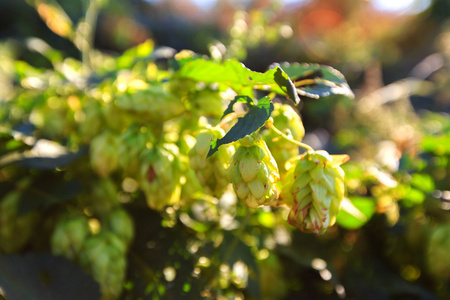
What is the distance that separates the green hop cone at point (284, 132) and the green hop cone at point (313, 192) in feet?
0.12

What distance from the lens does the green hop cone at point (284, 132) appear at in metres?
0.49

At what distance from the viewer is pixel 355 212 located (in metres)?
0.64

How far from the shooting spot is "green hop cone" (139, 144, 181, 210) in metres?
0.53

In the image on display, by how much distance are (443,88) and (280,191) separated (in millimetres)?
1912

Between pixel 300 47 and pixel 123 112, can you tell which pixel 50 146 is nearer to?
pixel 123 112

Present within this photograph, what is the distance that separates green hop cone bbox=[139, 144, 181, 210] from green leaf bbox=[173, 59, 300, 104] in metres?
0.12

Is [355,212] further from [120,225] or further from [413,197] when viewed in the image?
[120,225]

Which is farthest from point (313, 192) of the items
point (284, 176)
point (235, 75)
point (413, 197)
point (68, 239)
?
point (413, 197)

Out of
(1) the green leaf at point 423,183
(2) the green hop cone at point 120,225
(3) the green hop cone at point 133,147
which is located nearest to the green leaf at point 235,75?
(3) the green hop cone at point 133,147

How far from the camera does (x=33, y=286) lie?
0.50 meters

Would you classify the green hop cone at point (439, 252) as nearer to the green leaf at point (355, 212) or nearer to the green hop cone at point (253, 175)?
the green leaf at point (355, 212)

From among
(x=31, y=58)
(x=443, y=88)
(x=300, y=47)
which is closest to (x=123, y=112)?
(x=443, y=88)

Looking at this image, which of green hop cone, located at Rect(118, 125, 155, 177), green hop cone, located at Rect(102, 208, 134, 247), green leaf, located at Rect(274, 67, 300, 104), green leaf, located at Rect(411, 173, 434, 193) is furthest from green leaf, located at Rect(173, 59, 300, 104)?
green leaf, located at Rect(411, 173, 434, 193)

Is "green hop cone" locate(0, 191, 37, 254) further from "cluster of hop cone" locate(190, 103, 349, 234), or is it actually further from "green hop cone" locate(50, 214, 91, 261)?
"cluster of hop cone" locate(190, 103, 349, 234)
